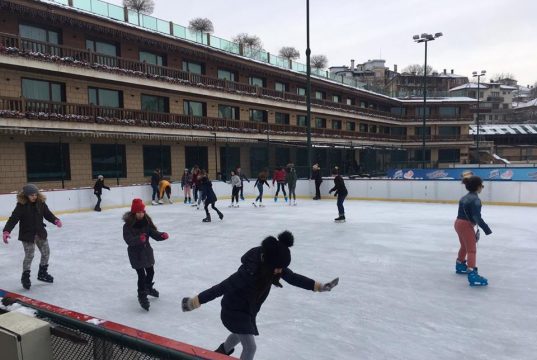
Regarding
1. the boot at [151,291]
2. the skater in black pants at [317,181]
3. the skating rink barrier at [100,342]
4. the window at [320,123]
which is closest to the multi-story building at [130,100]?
the window at [320,123]

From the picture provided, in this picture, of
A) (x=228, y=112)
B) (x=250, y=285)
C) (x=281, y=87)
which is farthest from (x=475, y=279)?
(x=281, y=87)

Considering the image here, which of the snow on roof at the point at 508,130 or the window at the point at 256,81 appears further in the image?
the snow on roof at the point at 508,130

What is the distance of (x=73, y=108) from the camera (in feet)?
65.9

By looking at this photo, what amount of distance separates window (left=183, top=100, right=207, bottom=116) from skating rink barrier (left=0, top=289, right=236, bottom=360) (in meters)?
25.3

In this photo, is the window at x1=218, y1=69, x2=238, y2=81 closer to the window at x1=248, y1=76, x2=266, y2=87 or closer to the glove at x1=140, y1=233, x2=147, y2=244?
the window at x1=248, y1=76, x2=266, y2=87

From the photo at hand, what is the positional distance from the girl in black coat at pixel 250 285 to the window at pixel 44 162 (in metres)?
18.1

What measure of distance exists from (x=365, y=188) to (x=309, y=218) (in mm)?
6792

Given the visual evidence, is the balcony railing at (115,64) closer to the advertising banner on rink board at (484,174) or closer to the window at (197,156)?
the window at (197,156)

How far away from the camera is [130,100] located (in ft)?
77.2

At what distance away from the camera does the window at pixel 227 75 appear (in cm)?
2985

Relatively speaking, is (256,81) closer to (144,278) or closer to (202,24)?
(202,24)

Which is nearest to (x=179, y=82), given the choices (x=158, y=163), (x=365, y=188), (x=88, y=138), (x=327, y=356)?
(x=158, y=163)

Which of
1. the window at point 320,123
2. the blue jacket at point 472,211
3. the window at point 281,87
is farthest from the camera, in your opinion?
the window at point 320,123

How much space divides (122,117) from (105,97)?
1553 millimetres
